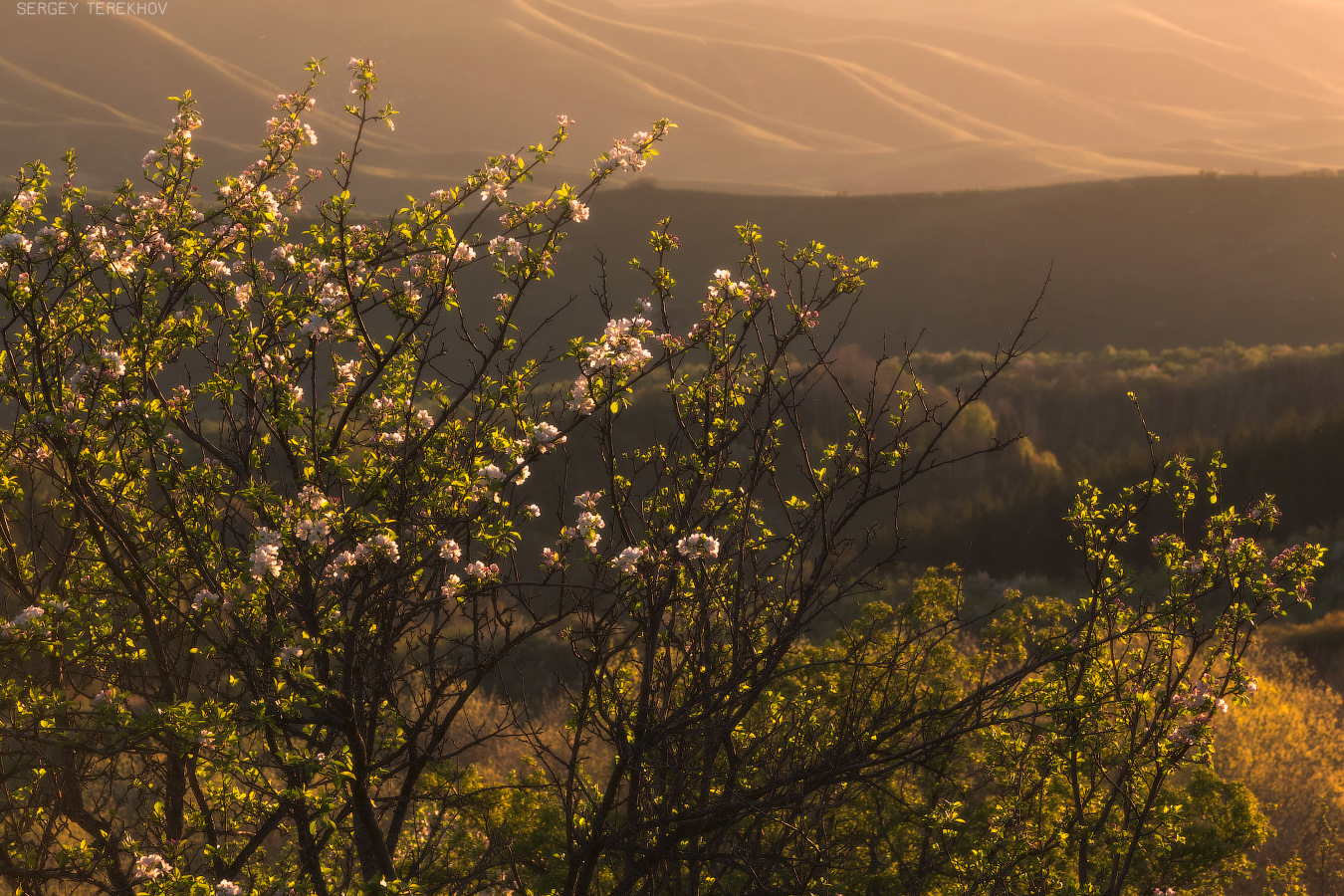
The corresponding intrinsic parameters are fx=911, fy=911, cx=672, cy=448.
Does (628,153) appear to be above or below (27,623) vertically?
above

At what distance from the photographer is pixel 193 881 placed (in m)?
3.33

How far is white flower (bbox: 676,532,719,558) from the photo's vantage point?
146 inches

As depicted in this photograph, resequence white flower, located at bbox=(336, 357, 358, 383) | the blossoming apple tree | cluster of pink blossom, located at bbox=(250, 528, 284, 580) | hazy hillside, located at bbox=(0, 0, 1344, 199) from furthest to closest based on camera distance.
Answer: hazy hillside, located at bbox=(0, 0, 1344, 199) < white flower, located at bbox=(336, 357, 358, 383) < the blossoming apple tree < cluster of pink blossom, located at bbox=(250, 528, 284, 580)

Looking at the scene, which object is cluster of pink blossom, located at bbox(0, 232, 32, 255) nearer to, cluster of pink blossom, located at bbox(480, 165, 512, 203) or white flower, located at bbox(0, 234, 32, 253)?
white flower, located at bbox(0, 234, 32, 253)

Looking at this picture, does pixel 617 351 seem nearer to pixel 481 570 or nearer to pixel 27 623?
pixel 481 570

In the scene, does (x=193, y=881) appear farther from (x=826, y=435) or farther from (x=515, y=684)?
(x=826, y=435)

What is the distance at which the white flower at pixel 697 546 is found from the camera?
371 cm

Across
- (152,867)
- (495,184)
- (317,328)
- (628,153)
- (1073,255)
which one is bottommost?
(152,867)

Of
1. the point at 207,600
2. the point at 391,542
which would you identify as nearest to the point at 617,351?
the point at 391,542

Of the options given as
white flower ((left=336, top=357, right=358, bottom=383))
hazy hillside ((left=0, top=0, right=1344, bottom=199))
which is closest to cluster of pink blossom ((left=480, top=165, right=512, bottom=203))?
white flower ((left=336, top=357, right=358, bottom=383))

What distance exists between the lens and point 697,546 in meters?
3.77

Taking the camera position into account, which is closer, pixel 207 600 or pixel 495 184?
pixel 207 600

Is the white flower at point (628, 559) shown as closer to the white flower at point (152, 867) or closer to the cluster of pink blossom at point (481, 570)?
the cluster of pink blossom at point (481, 570)

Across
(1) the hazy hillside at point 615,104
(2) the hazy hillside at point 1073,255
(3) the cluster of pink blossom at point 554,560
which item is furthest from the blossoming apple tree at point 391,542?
(1) the hazy hillside at point 615,104
